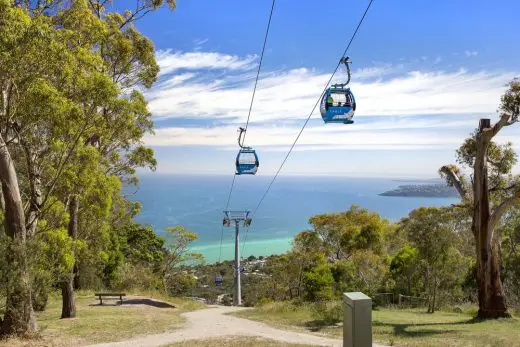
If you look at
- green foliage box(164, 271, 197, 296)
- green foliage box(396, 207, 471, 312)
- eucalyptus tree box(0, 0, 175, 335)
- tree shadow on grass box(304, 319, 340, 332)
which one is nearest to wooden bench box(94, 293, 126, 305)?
eucalyptus tree box(0, 0, 175, 335)

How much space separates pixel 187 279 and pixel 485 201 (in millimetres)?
23641

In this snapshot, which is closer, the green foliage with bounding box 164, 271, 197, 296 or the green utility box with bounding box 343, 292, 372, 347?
the green utility box with bounding box 343, 292, 372, 347

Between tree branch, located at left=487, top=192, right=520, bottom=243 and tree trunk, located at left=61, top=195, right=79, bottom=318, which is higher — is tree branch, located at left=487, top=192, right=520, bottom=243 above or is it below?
above

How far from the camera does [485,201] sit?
14.5 metres

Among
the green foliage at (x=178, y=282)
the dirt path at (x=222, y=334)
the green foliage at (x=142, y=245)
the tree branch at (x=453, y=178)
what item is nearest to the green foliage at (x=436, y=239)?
the tree branch at (x=453, y=178)

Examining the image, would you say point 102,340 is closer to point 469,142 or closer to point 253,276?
point 469,142

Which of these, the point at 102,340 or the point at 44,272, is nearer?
the point at 44,272

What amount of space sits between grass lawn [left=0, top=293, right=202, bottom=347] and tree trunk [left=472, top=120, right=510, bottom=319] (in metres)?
9.80

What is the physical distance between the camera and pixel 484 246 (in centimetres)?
1451

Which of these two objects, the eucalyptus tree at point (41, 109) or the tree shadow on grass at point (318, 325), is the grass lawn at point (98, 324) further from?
the tree shadow on grass at point (318, 325)

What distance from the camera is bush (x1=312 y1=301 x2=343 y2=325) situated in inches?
560

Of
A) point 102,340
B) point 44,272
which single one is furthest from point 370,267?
point 44,272

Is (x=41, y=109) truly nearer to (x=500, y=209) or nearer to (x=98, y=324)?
(x=98, y=324)

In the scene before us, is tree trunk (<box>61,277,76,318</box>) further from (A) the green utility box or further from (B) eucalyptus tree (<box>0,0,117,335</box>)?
(A) the green utility box
